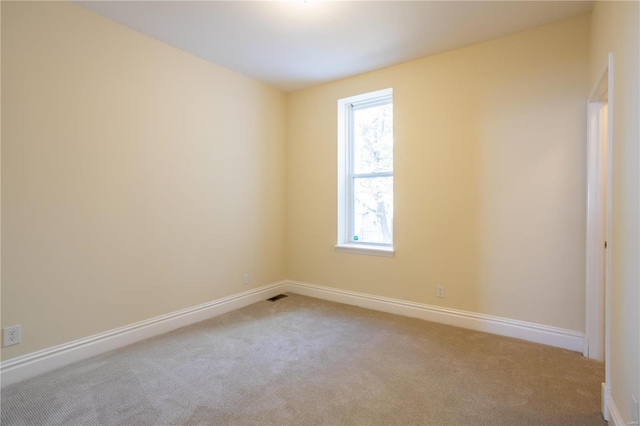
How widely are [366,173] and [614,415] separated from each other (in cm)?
290

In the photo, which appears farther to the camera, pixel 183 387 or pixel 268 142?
pixel 268 142

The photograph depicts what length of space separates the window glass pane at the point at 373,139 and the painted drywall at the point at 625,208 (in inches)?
82.1

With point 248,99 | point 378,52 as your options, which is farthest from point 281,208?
point 378,52

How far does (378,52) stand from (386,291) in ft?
8.31

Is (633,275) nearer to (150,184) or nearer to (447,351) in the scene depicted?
(447,351)

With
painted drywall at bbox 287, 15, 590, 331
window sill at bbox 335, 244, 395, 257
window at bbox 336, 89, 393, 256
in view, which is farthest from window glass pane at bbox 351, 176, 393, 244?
painted drywall at bbox 287, 15, 590, 331

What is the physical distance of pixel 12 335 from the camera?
82.4 inches

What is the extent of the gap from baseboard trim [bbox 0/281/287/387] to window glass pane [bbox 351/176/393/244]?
1.61 m

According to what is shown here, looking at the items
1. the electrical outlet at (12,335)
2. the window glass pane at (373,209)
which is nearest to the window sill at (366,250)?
→ the window glass pane at (373,209)

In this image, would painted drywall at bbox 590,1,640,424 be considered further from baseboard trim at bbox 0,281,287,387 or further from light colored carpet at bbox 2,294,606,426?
baseboard trim at bbox 0,281,287,387

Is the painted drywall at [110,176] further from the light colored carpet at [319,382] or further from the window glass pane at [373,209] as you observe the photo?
the window glass pane at [373,209]

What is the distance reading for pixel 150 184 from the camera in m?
2.85

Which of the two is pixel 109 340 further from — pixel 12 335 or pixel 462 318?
pixel 462 318

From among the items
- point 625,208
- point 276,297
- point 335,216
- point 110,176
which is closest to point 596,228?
point 625,208
